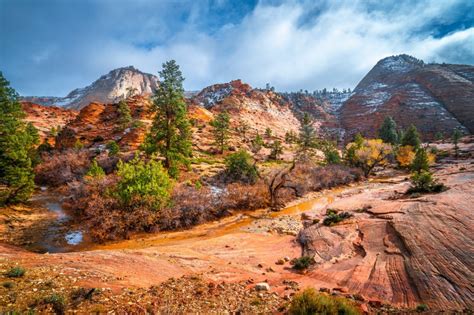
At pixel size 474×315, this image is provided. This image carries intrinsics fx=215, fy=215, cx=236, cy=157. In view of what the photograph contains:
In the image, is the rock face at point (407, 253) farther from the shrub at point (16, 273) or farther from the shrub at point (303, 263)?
the shrub at point (16, 273)

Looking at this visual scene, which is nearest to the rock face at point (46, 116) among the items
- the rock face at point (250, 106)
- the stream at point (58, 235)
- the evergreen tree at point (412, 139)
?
the rock face at point (250, 106)

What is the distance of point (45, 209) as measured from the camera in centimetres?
1934

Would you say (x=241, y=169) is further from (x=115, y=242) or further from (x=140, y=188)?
(x=115, y=242)

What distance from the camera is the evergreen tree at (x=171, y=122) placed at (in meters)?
25.2

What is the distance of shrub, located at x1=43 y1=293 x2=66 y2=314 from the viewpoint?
507 centimetres

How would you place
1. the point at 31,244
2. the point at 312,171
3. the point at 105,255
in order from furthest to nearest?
1. the point at 312,171
2. the point at 31,244
3. the point at 105,255

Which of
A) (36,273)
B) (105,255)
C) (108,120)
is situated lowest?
(105,255)

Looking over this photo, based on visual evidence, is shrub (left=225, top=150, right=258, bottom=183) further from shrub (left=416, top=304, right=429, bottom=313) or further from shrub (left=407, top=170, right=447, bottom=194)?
shrub (left=416, top=304, right=429, bottom=313)

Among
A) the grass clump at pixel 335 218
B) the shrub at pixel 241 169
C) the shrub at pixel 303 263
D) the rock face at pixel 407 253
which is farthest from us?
the shrub at pixel 241 169

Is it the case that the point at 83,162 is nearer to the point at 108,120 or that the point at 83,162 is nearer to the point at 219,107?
the point at 108,120

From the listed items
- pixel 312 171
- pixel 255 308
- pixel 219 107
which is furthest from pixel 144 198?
pixel 219 107

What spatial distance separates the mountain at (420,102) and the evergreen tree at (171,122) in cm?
11237

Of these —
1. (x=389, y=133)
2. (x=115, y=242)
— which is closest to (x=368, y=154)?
(x=389, y=133)

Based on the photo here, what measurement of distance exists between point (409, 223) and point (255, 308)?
9.45 m
